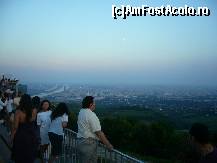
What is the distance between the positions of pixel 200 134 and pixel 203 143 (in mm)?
88

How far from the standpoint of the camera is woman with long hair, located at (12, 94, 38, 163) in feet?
18.3

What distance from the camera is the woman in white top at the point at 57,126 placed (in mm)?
7191

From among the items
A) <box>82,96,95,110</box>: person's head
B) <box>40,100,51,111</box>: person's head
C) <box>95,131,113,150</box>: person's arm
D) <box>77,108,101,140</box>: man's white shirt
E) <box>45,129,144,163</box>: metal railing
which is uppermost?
<box>82,96,95,110</box>: person's head

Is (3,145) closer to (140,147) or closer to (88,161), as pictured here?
(88,161)

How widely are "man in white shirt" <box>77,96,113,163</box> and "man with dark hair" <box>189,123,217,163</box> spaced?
2068 millimetres

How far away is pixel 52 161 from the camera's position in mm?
7473

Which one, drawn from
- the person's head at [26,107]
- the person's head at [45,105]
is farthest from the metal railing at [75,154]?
the person's head at [26,107]

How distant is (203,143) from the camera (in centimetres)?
393

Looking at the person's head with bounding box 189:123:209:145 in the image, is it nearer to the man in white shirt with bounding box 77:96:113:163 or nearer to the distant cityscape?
the man in white shirt with bounding box 77:96:113:163

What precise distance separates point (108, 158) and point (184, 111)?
187 feet

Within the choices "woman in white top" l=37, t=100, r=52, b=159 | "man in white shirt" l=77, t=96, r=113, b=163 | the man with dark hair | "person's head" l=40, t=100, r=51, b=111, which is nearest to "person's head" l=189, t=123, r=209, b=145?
the man with dark hair

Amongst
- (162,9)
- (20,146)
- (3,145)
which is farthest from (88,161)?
(162,9)

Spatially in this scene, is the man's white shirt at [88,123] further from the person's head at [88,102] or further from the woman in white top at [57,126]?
the woman in white top at [57,126]

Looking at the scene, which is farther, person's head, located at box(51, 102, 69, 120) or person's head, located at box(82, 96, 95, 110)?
person's head, located at box(51, 102, 69, 120)
